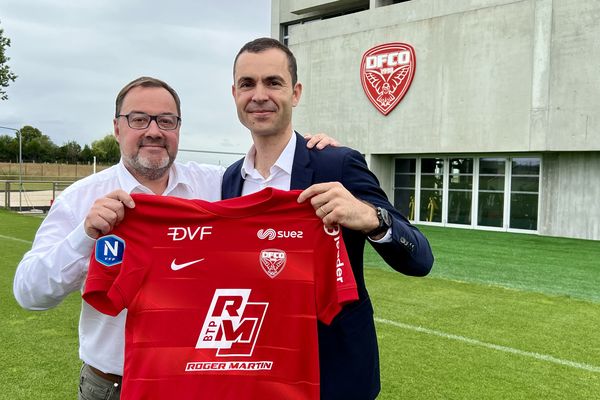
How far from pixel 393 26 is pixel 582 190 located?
9861 mm

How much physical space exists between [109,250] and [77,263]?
143mm

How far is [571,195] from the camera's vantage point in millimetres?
17078

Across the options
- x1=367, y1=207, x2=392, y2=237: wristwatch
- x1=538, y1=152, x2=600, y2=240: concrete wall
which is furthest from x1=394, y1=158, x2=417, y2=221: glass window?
x1=367, y1=207, x2=392, y2=237: wristwatch

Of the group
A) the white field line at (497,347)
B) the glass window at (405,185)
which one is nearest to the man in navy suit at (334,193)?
the white field line at (497,347)

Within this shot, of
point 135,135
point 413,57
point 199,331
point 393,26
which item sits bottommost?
point 199,331

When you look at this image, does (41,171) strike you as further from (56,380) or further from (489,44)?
(56,380)

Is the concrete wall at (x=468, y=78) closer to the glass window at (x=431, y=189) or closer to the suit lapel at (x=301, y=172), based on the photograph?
the glass window at (x=431, y=189)

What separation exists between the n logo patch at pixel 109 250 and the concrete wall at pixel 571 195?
17.9 m

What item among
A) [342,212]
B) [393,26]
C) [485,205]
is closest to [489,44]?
[393,26]

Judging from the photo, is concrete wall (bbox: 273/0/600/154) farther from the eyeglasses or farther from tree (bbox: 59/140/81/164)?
tree (bbox: 59/140/81/164)

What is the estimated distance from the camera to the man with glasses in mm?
2113

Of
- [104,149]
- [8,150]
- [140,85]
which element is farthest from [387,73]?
[8,150]

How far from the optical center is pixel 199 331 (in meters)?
2.21

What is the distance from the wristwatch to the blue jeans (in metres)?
1.38
